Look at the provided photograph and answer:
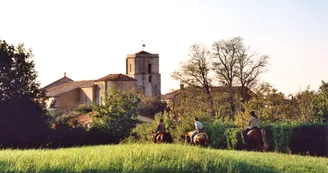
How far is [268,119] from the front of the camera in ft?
139

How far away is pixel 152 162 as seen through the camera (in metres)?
19.8

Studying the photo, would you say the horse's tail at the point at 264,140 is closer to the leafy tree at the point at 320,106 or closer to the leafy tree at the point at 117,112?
the leafy tree at the point at 320,106

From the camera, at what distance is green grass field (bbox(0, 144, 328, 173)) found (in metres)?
18.5

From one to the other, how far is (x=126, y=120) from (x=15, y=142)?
11987mm

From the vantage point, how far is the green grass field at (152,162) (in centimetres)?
1850

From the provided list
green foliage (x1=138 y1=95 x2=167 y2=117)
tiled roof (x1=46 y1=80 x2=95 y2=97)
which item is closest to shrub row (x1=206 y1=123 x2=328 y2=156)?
green foliage (x1=138 y1=95 x2=167 y2=117)

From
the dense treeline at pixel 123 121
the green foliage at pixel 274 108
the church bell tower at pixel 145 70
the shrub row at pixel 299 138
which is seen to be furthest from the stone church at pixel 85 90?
the shrub row at pixel 299 138

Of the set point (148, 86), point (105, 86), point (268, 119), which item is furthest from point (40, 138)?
point (148, 86)

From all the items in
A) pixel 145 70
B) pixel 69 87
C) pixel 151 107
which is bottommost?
pixel 151 107

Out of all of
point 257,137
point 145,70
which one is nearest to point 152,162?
point 257,137

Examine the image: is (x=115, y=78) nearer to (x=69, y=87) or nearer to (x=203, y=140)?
(x=69, y=87)

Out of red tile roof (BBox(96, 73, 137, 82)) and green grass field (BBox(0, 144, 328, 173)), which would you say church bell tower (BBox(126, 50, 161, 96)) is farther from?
green grass field (BBox(0, 144, 328, 173))

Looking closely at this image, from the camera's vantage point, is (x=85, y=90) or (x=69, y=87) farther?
(x=69, y=87)

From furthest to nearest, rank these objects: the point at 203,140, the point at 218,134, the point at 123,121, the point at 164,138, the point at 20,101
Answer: the point at 123,121, the point at 20,101, the point at 218,134, the point at 164,138, the point at 203,140
